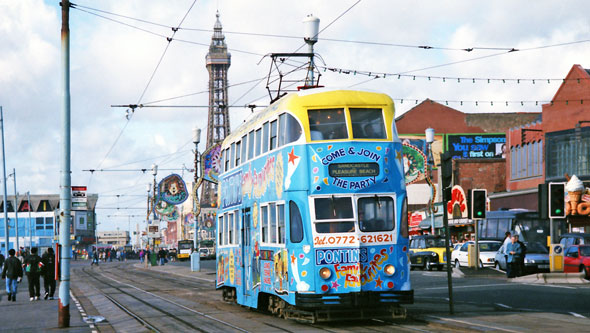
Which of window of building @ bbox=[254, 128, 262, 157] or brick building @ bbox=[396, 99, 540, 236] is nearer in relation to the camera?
window of building @ bbox=[254, 128, 262, 157]

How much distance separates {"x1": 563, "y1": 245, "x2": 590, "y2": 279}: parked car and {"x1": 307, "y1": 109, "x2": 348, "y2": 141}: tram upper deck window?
732 inches

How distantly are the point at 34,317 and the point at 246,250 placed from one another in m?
5.45

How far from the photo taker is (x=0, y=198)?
464 ft

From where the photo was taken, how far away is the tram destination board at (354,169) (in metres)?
16.0

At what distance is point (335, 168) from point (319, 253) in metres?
1.57

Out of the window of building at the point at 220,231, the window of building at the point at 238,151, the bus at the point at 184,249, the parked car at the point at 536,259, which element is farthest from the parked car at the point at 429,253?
the bus at the point at 184,249

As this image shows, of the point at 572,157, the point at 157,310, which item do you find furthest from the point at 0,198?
the point at 157,310

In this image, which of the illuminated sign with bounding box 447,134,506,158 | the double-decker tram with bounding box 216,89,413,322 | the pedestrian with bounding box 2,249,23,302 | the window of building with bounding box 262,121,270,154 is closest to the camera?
the double-decker tram with bounding box 216,89,413,322

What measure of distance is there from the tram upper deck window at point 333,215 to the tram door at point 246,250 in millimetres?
3647

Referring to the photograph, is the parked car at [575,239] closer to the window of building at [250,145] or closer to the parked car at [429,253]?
the parked car at [429,253]

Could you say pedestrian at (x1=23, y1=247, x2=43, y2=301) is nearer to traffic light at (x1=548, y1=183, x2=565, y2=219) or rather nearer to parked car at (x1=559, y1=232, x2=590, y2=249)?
traffic light at (x1=548, y1=183, x2=565, y2=219)

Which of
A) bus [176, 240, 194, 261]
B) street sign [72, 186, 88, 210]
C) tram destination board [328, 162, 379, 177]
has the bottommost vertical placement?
bus [176, 240, 194, 261]

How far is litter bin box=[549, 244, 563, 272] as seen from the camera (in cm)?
3203

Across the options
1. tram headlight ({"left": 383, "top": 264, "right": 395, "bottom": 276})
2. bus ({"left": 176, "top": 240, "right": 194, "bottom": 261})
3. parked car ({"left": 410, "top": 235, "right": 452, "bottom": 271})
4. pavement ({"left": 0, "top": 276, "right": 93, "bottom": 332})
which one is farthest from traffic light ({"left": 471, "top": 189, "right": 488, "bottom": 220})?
bus ({"left": 176, "top": 240, "right": 194, "bottom": 261})
